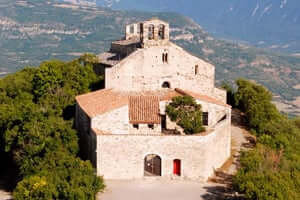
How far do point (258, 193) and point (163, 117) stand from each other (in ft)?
43.0

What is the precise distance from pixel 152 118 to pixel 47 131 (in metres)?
8.50

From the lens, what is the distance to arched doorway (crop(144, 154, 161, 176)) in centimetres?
4216

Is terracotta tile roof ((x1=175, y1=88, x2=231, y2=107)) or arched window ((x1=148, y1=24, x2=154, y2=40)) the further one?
arched window ((x1=148, y1=24, x2=154, y2=40))

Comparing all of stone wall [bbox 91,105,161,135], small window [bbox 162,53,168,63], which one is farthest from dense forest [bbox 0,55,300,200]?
small window [bbox 162,53,168,63]

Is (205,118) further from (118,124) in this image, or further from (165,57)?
(118,124)

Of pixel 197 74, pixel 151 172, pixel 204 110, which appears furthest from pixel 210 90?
pixel 151 172

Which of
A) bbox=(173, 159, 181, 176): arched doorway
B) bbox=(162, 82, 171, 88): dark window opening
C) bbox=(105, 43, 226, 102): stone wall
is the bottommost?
bbox=(173, 159, 181, 176): arched doorway

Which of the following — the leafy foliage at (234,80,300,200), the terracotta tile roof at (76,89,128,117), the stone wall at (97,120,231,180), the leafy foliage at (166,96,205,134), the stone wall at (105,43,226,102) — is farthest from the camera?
the stone wall at (105,43,226,102)

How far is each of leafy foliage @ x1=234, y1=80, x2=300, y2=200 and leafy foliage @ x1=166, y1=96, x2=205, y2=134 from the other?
444 cm

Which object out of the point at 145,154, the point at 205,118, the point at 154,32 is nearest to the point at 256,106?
the point at 205,118

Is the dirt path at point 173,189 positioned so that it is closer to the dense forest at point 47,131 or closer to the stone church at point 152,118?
the stone church at point 152,118

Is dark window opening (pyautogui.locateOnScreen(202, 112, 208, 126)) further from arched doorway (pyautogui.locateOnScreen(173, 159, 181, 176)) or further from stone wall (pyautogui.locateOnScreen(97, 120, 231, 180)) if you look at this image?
arched doorway (pyautogui.locateOnScreen(173, 159, 181, 176))

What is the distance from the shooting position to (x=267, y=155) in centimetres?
4203

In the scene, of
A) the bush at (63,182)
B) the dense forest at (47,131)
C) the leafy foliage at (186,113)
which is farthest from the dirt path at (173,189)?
the leafy foliage at (186,113)
